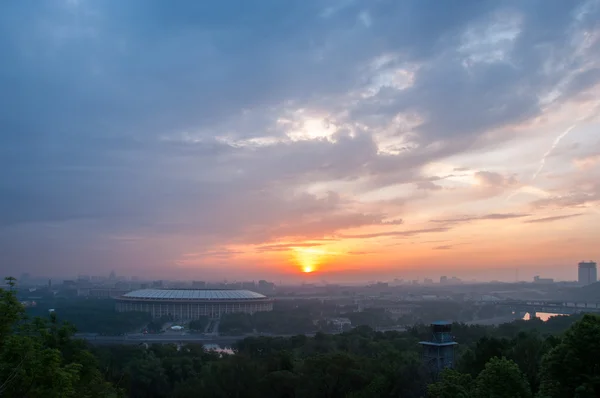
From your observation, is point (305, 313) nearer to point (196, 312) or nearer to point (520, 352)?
point (196, 312)

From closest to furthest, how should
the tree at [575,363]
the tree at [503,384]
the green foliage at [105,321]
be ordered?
the tree at [575,363], the tree at [503,384], the green foliage at [105,321]

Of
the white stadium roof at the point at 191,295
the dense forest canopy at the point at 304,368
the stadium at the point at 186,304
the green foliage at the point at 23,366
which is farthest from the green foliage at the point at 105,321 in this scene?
the green foliage at the point at 23,366

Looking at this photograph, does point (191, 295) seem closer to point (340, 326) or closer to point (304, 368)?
point (340, 326)

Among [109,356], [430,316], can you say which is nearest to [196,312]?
[430,316]

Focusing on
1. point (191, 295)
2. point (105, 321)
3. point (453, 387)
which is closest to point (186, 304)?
point (191, 295)

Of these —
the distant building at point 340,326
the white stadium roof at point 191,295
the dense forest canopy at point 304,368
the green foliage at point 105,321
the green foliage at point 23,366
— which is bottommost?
the distant building at point 340,326

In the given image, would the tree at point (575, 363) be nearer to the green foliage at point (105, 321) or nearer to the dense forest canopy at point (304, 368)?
the dense forest canopy at point (304, 368)

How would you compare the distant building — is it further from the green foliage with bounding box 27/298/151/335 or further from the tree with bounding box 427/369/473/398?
the tree with bounding box 427/369/473/398
